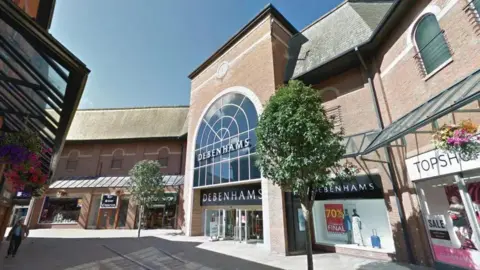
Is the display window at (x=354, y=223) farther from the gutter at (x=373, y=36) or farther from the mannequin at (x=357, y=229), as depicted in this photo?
the gutter at (x=373, y=36)

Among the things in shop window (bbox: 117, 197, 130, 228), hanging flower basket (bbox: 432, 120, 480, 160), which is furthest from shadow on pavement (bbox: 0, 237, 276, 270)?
shop window (bbox: 117, 197, 130, 228)

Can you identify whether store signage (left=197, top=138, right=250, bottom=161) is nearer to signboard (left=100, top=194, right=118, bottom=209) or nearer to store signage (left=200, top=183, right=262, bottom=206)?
store signage (left=200, top=183, right=262, bottom=206)

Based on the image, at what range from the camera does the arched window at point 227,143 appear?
12750 millimetres

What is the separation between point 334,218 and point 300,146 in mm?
5799

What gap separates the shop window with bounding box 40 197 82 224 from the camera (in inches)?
861

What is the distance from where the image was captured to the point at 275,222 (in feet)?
33.9

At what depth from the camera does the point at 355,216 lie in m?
9.95

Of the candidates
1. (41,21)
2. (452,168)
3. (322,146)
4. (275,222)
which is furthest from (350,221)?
(41,21)

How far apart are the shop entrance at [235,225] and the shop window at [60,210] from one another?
15.0 metres

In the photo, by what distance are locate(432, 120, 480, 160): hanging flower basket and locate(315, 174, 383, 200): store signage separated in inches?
→ 136

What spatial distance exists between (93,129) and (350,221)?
91.9ft

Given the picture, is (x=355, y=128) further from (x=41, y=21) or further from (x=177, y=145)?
(x=177, y=145)

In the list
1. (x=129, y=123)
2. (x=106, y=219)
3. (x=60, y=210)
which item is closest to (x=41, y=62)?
(x=106, y=219)

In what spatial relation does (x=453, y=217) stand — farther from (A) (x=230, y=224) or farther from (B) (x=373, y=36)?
(A) (x=230, y=224)
